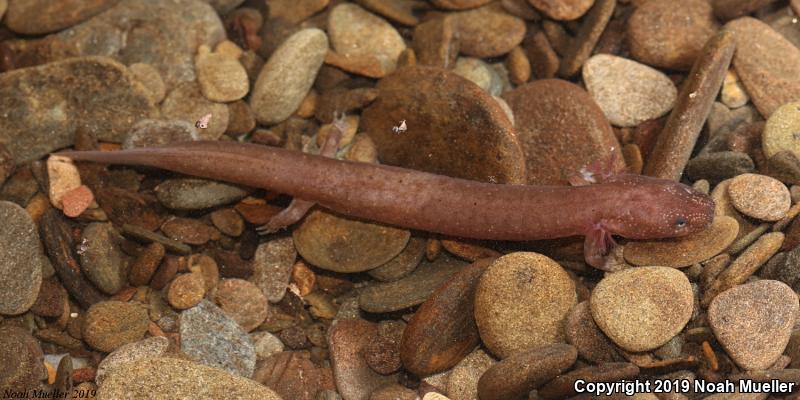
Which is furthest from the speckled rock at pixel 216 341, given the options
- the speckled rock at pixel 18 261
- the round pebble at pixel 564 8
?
the round pebble at pixel 564 8

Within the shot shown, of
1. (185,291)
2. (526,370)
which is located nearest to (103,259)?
(185,291)

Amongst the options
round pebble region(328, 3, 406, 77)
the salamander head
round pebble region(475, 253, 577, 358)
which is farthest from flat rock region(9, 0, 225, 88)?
the salamander head

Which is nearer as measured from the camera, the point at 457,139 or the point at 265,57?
the point at 457,139

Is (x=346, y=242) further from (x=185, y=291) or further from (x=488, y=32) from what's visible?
(x=488, y=32)

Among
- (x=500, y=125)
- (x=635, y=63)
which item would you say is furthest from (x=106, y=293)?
(x=635, y=63)

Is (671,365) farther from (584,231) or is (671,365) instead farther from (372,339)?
(372,339)
